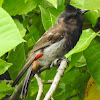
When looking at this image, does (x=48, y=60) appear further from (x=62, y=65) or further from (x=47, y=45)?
(x=62, y=65)

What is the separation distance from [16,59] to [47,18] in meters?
0.28

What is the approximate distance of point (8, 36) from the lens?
1044mm

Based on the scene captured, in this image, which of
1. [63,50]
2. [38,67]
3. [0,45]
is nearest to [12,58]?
[38,67]

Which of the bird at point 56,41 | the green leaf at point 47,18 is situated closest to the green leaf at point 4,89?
the bird at point 56,41

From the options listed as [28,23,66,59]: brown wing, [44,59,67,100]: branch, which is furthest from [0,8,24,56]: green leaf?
[28,23,66,59]: brown wing

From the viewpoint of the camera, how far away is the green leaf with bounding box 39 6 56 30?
145 centimetres

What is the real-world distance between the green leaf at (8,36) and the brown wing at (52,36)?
32 centimetres

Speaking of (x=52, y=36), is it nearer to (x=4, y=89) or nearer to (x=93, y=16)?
(x=93, y=16)

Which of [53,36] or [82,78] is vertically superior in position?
[53,36]

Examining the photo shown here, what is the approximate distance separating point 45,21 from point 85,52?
0.75ft

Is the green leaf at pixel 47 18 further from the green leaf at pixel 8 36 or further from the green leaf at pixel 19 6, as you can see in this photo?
the green leaf at pixel 8 36

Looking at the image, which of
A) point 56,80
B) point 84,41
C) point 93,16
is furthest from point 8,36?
point 93,16

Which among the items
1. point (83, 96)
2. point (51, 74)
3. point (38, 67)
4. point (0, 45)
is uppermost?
point (0, 45)

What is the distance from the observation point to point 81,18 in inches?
55.9
